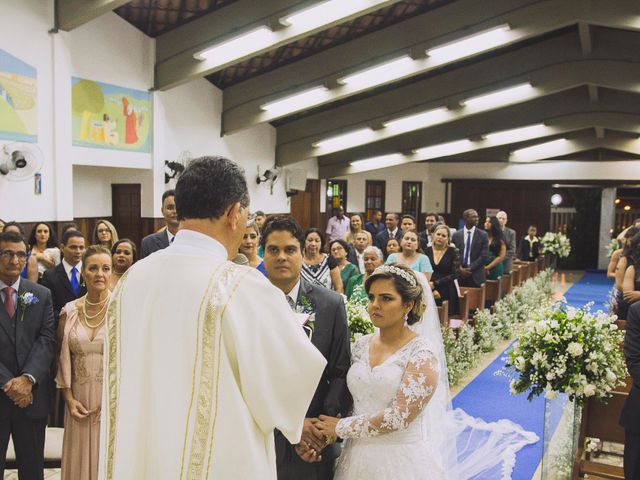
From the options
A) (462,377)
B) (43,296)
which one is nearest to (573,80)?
(462,377)

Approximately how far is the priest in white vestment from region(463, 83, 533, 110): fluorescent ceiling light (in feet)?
34.7

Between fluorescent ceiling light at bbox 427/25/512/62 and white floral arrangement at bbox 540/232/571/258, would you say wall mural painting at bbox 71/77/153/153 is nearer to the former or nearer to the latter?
fluorescent ceiling light at bbox 427/25/512/62

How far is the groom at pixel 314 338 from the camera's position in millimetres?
2455

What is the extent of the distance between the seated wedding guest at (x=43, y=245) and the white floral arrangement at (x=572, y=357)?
388cm

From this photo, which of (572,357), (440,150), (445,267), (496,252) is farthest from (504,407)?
(440,150)

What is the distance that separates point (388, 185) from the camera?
17578 millimetres

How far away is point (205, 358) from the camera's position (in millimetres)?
1576

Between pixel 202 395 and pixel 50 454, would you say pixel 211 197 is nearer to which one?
pixel 202 395

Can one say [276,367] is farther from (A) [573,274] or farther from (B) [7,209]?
(A) [573,274]

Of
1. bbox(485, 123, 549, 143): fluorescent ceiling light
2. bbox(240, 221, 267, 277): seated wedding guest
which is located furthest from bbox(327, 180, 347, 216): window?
bbox(240, 221, 267, 277): seated wedding guest

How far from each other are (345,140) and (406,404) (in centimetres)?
1092

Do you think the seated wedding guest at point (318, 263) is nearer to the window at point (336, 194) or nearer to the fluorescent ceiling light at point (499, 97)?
the fluorescent ceiling light at point (499, 97)

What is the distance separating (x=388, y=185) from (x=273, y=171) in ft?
18.5

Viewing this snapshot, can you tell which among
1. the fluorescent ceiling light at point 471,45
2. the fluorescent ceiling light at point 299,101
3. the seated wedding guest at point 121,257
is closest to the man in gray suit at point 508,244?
the fluorescent ceiling light at point 471,45
